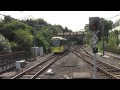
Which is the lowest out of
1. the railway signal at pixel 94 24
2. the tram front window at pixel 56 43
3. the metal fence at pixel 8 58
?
the metal fence at pixel 8 58

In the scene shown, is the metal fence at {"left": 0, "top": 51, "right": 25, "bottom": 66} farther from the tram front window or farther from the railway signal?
the tram front window

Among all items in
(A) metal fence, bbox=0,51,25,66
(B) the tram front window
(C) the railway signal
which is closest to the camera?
(C) the railway signal

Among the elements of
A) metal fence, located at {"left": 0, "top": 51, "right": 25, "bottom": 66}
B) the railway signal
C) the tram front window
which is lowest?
metal fence, located at {"left": 0, "top": 51, "right": 25, "bottom": 66}

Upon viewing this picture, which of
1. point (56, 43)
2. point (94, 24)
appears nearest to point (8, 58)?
point (94, 24)

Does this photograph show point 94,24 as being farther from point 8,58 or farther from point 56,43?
point 56,43

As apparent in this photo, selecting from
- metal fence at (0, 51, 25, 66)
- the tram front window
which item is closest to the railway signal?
metal fence at (0, 51, 25, 66)

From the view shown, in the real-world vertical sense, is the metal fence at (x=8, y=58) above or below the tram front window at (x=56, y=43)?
below

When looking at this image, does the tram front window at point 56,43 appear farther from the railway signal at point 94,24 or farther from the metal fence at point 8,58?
the railway signal at point 94,24

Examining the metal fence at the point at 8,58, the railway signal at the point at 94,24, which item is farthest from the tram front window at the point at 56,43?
the railway signal at the point at 94,24
